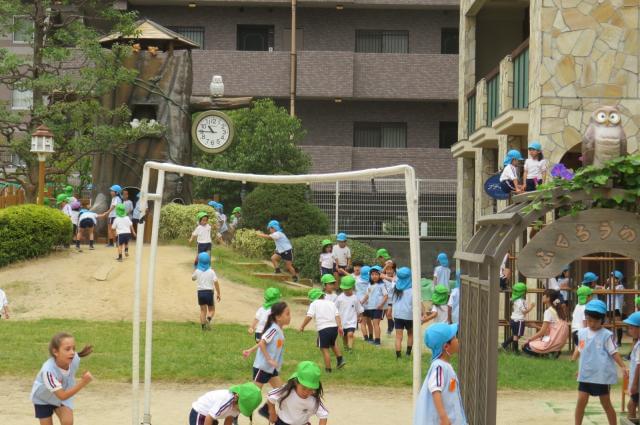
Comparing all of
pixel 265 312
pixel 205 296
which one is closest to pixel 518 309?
pixel 205 296

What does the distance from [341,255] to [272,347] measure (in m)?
11.9

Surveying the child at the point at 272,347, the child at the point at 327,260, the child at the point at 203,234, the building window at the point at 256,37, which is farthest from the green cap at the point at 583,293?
the building window at the point at 256,37

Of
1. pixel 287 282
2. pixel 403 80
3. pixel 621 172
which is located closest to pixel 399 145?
pixel 403 80

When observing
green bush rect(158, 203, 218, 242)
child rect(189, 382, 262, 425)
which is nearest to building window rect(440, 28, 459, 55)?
green bush rect(158, 203, 218, 242)

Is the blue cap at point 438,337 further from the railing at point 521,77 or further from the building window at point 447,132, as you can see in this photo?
the building window at point 447,132

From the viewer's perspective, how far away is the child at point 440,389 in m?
8.91

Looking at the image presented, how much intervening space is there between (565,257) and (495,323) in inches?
34.8

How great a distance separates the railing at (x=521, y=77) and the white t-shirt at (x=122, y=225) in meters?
8.92

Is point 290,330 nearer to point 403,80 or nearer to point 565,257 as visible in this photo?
point 565,257

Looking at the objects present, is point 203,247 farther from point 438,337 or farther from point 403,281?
point 438,337

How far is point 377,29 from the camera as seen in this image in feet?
135

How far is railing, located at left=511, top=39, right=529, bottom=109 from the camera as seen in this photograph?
2292 cm

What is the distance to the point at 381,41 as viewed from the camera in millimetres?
41156

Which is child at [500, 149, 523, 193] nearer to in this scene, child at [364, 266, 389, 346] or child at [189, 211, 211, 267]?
child at [364, 266, 389, 346]
